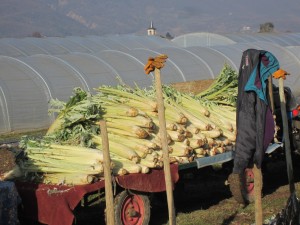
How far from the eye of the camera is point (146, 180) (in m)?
7.81

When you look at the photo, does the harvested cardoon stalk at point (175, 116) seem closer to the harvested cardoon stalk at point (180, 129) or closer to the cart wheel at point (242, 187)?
the harvested cardoon stalk at point (180, 129)

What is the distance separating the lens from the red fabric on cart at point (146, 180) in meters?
7.55

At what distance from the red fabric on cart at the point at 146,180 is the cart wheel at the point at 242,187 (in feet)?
4.21

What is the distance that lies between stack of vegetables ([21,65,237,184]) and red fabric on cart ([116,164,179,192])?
0.31 feet

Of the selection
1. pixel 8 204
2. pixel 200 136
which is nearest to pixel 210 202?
pixel 200 136

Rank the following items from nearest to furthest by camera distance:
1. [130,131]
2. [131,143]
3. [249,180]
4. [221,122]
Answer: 1. [131,143]
2. [130,131]
3. [221,122]
4. [249,180]

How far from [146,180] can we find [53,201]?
1384mm

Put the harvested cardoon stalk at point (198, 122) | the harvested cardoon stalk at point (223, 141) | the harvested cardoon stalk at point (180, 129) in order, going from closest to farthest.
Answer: the harvested cardoon stalk at point (180, 129) < the harvested cardoon stalk at point (198, 122) < the harvested cardoon stalk at point (223, 141)

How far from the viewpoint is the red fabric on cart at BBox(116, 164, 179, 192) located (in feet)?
24.8

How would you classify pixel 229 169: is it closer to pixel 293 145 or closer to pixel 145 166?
pixel 293 145

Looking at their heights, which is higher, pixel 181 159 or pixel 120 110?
pixel 120 110

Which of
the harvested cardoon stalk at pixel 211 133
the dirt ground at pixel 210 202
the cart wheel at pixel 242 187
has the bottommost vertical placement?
the dirt ground at pixel 210 202

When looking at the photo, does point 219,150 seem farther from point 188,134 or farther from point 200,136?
point 188,134

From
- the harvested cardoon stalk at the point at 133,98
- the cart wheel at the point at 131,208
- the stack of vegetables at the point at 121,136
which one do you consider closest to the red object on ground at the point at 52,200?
the stack of vegetables at the point at 121,136
